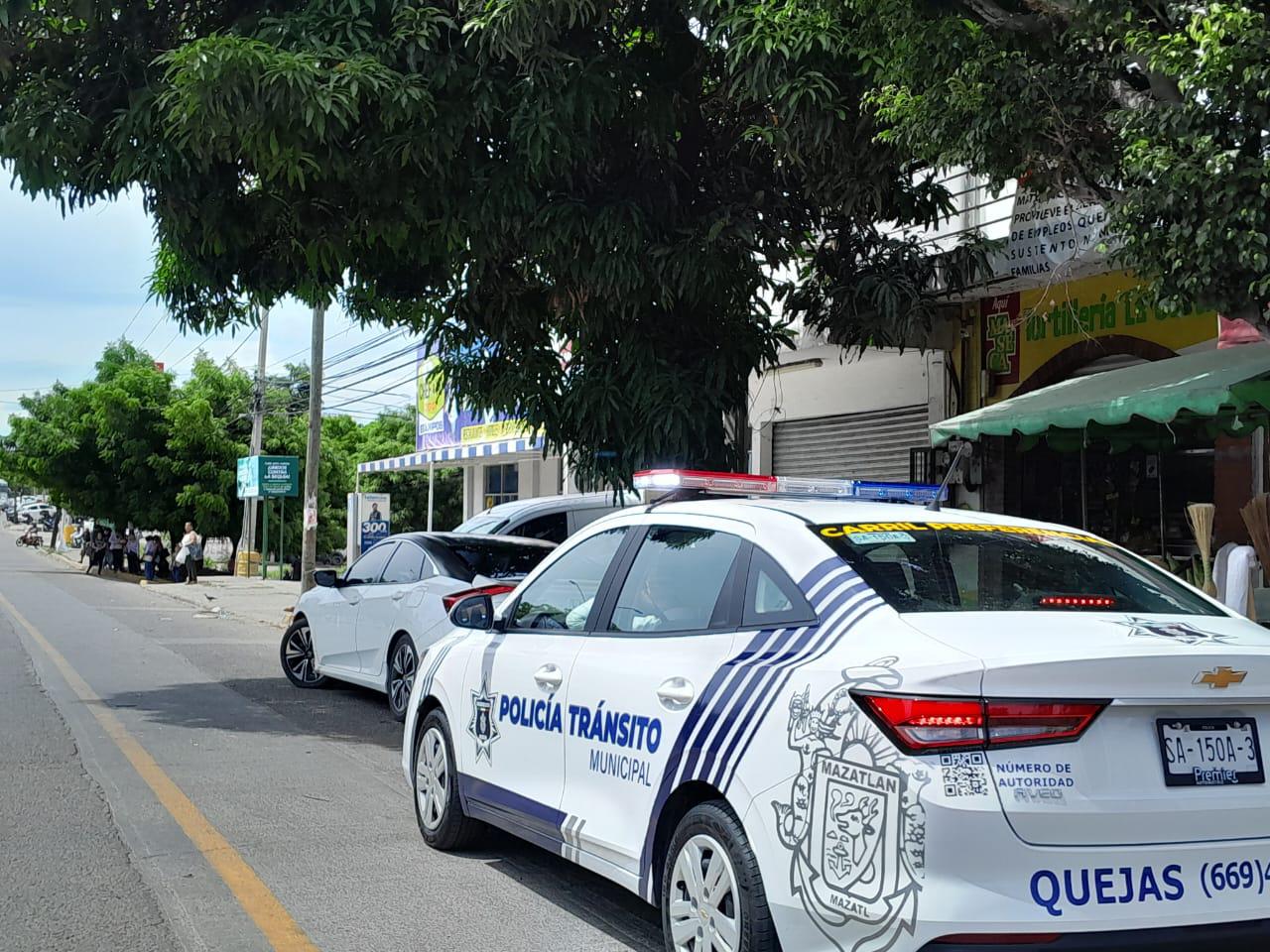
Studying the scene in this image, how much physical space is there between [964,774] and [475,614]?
2972mm

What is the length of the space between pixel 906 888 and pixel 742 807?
673 mm

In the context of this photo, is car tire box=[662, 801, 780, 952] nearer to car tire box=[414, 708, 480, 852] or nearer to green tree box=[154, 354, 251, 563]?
car tire box=[414, 708, 480, 852]

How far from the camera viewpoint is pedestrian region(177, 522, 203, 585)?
34.8 m

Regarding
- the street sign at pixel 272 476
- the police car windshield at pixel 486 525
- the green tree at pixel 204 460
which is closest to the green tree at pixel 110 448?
the green tree at pixel 204 460

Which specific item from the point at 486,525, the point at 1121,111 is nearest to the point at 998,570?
the point at 1121,111

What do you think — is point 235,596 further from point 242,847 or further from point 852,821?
point 852,821

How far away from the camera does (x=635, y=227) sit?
9.70 m

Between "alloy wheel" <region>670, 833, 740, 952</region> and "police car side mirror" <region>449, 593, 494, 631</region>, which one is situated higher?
"police car side mirror" <region>449, 593, 494, 631</region>

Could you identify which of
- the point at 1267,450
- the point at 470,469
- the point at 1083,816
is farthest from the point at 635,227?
the point at 470,469

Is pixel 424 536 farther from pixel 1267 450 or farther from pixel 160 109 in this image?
pixel 1267 450

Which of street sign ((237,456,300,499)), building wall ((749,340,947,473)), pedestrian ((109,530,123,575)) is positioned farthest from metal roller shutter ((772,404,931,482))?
pedestrian ((109,530,123,575))

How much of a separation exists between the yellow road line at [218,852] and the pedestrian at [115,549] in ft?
114

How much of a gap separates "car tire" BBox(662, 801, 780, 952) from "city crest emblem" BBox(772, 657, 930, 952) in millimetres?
201

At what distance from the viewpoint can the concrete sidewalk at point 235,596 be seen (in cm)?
2286
